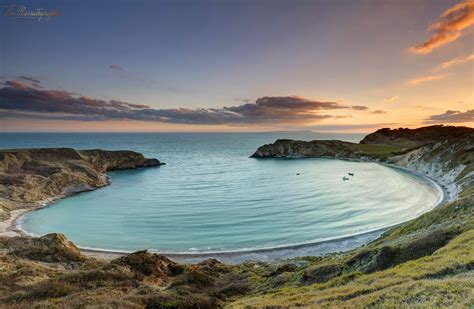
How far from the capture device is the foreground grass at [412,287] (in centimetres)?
1002

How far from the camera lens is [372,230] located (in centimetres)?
4066

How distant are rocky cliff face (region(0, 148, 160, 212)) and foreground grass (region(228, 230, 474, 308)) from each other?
60439 mm

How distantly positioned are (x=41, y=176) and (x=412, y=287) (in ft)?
261

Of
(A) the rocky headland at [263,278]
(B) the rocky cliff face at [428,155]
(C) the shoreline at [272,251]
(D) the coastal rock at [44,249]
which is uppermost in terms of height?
(B) the rocky cliff face at [428,155]

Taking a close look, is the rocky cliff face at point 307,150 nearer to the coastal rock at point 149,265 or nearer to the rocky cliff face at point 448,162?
the rocky cliff face at point 448,162

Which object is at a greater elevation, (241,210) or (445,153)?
(445,153)

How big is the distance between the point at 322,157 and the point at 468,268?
462 feet

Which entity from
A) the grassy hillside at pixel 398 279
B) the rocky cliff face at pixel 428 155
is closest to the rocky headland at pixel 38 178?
the grassy hillside at pixel 398 279

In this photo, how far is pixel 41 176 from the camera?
67.1 meters

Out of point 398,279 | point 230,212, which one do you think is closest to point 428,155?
point 230,212

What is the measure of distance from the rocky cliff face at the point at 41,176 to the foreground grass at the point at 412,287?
60.4 m

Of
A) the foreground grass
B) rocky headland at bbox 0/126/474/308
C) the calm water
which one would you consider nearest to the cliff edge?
the calm water

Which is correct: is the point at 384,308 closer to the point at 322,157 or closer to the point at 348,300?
the point at 348,300

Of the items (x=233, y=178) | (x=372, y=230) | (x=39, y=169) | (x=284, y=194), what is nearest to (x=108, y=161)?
(x=39, y=169)
